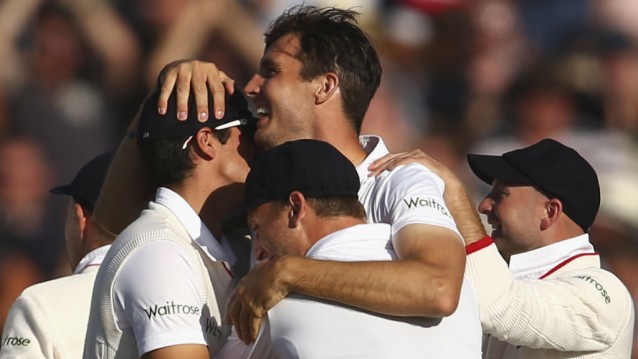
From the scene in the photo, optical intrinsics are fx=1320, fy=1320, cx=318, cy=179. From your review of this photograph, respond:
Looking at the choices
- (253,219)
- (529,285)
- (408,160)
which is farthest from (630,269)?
(253,219)

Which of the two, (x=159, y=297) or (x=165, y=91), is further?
(x=165, y=91)

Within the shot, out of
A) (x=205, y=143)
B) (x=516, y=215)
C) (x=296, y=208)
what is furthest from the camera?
(x=516, y=215)

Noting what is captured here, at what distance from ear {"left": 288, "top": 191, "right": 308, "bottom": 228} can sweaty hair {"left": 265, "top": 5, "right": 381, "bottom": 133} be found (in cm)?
78

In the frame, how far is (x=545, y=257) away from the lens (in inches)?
185

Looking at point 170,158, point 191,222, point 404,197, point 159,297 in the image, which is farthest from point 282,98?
point 159,297

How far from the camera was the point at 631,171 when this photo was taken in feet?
25.2

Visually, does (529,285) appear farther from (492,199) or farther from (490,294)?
(492,199)

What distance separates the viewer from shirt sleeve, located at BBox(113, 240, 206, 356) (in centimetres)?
353

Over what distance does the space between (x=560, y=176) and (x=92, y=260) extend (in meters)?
1.71

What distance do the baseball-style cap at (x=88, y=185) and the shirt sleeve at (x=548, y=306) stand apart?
1.52m

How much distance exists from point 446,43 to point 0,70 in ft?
9.76

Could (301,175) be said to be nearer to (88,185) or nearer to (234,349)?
(234,349)

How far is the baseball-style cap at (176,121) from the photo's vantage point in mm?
3975

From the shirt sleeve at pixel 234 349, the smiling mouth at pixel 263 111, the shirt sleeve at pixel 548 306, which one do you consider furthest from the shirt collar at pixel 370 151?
the shirt sleeve at pixel 234 349
